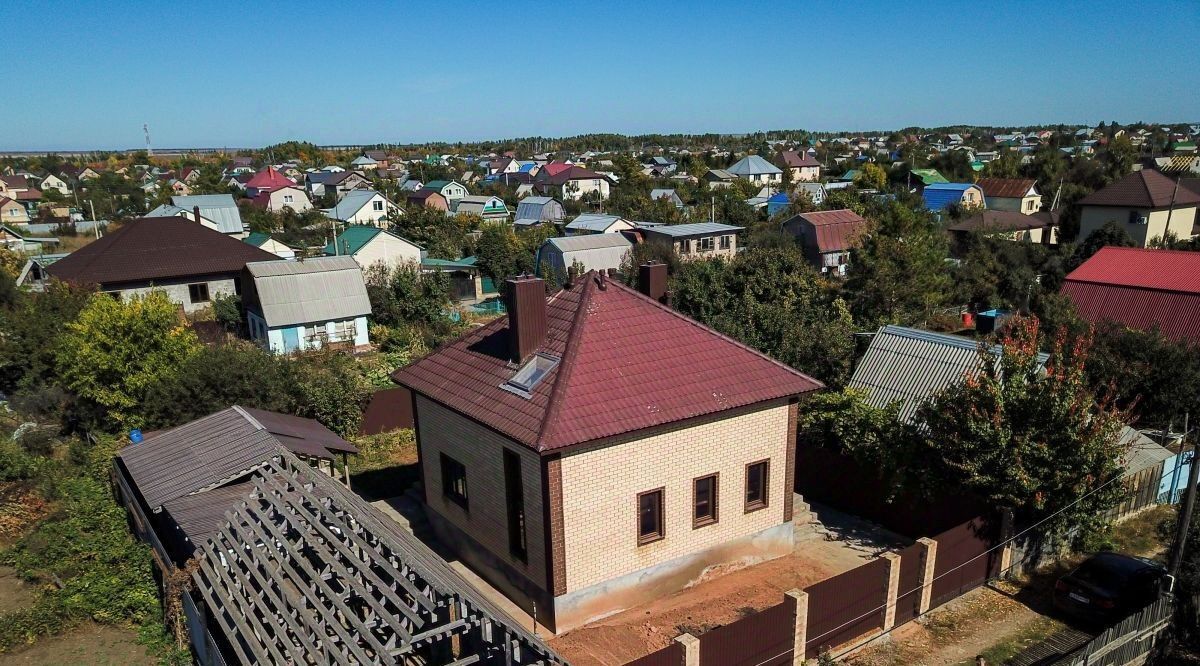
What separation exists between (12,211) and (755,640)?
108 m

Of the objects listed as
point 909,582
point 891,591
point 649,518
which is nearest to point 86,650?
point 649,518

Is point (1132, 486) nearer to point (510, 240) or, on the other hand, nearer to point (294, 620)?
point (294, 620)

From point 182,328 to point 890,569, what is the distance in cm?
2151

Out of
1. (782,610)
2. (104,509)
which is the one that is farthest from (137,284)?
(782,610)

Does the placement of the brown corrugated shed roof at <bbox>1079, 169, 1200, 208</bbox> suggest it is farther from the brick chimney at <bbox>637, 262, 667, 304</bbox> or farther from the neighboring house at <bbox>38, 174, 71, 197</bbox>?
the neighboring house at <bbox>38, 174, 71, 197</bbox>

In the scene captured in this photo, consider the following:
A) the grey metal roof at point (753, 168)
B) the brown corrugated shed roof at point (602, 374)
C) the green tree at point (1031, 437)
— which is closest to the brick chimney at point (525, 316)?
the brown corrugated shed roof at point (602, 374)

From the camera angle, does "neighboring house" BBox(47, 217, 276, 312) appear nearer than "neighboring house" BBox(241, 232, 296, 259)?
Yes

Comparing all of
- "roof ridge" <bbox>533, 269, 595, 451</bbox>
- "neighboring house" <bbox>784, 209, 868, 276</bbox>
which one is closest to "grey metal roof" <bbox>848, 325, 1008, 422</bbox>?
"roof ridge" <bbox>533, 269, 595, 451</bbox>

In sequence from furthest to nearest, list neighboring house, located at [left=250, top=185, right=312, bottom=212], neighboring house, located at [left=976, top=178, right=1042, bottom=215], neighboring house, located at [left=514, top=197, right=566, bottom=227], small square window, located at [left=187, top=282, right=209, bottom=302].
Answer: neighboring house, located at [left=250, top=185, right=312, bottom=212] < neighboring house, located at [left=514, top=197, right=566, bottom=227] < neighboring house, located at [left=976, top=178, right=1042, bottom=215] < small square window, located at [left=187, top=282, right=209, bottom=302]

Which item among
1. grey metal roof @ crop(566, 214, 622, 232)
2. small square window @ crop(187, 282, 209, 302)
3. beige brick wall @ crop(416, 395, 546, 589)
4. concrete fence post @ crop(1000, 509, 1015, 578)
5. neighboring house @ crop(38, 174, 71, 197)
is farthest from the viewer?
neighboring house @ crop(38, 174, 71, 197)

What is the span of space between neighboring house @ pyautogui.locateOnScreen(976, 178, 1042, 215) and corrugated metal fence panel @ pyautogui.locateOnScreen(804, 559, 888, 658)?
65.7 m

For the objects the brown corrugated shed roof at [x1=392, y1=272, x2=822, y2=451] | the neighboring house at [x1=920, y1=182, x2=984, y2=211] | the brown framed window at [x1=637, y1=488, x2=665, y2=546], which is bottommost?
the brown framed window at [x1=637, y1=488, x2=665, y2=546]

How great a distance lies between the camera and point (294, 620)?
33.4 ft

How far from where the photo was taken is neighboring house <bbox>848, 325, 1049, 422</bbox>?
17.5 m
